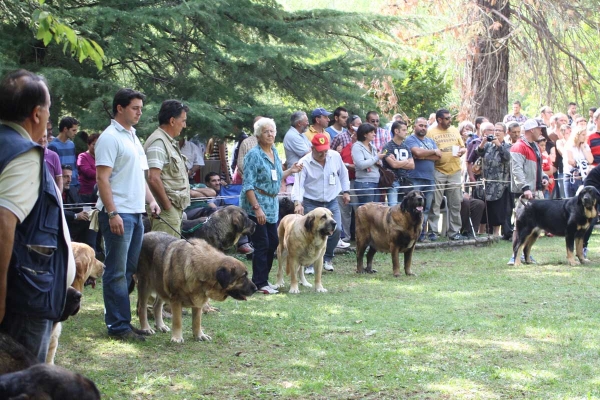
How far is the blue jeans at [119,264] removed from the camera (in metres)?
6.26

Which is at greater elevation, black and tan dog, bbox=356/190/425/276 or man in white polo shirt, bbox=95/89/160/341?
man in white polo shirt, bbox=95/89/160/341

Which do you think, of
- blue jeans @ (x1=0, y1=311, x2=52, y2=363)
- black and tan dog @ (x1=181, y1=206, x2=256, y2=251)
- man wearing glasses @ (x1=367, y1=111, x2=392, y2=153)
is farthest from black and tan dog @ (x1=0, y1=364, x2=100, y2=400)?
man wearing glasses @ (x1=367, y1=111, x2=392, y2=153)

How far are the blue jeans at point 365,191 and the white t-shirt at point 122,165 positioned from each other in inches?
271

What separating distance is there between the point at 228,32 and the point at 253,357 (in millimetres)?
7939

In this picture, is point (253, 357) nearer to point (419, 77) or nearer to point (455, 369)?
point (455, 369)

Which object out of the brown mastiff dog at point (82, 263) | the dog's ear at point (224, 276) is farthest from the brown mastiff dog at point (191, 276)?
the brown mastiff dog at point (82, 263)

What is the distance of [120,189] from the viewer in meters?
6.22

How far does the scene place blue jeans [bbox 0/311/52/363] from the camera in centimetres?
334

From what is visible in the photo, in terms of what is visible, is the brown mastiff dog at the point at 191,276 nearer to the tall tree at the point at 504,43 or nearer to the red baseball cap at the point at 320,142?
the red baseball cap at the point at 320,142

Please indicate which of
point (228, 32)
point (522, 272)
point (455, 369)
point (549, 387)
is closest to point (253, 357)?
point (455, 369)

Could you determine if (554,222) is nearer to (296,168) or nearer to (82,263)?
(296,168)

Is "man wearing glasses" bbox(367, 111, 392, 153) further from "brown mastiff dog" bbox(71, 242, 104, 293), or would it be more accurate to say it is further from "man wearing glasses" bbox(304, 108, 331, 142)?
"brown mastiff dog" bbox(71, 242, 104, 293)

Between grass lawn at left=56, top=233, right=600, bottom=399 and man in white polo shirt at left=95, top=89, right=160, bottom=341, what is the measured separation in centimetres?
72

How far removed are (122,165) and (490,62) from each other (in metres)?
14.5
